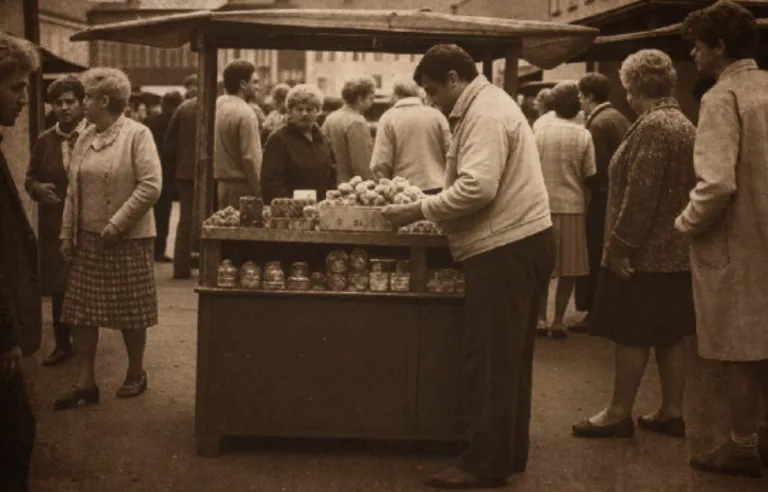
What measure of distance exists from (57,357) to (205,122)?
2309mm

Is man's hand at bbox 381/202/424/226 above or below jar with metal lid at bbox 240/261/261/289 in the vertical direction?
above

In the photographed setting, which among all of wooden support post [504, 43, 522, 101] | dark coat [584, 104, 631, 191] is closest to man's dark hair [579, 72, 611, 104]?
dark coat [584, 104, 631, 191]

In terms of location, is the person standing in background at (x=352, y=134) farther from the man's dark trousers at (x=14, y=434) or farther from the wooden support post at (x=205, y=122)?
the man's dark trousers at (x=14, y=434)

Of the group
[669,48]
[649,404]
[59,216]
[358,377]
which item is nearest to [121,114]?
[59,216]

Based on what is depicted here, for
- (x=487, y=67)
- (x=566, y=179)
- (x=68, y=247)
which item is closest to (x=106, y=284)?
(x=68, y=247)

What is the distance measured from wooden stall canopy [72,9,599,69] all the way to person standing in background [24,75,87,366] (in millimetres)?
969

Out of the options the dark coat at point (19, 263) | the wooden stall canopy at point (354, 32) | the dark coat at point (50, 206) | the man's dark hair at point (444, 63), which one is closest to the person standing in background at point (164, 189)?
the dark coat at point (50, 206)

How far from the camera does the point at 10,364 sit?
4.38m

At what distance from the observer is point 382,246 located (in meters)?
7.06

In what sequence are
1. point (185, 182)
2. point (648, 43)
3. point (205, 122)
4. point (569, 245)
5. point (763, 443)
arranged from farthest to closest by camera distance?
point (185, 182), point (648, 43), point (569, 245), point (205, 122), point (763, 443)

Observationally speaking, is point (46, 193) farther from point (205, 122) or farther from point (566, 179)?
point (566, 179)

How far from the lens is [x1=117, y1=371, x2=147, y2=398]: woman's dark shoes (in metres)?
8.02

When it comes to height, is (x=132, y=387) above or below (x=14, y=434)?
below

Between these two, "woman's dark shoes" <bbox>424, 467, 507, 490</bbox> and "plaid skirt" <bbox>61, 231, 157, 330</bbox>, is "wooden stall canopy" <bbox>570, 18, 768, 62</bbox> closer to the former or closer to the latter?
"plaid skirt" <bbox>61, 231, 157, 330</bbox>
